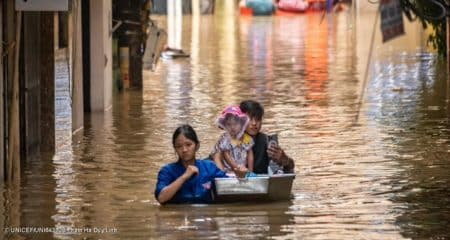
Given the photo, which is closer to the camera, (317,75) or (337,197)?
(337,197)

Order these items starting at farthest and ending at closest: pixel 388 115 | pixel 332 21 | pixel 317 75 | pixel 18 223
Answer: pixel 332 21, pixel 317 75, pixel 388 115, pixel 18 223

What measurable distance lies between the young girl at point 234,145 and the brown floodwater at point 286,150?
45 centimetres

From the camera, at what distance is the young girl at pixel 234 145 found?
12.0m

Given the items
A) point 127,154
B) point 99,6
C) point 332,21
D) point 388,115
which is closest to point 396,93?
point 388,115

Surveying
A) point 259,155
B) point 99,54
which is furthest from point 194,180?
point 99,54

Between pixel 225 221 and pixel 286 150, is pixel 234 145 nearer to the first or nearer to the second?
pixel 225 221

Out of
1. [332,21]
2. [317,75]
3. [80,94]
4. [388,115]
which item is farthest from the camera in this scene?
[332,21]

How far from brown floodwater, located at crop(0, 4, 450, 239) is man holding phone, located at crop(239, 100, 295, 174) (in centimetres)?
39

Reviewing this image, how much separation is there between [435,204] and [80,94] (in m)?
7.17

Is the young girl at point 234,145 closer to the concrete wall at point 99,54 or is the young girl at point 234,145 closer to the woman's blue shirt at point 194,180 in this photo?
the woman's blue shirt at point 194,180

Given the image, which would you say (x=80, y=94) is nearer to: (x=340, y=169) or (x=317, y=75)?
(x=340, y=169)

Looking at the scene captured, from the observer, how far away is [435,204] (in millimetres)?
11953

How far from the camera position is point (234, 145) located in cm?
1211

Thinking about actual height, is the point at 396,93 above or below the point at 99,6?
below
